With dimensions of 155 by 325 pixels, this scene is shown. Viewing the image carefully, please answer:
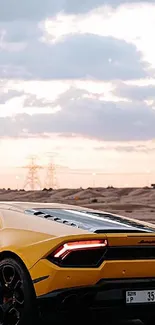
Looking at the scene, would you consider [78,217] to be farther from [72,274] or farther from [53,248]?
[72,274]

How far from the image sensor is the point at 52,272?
716 centimetres

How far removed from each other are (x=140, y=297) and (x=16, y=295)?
1.14 m

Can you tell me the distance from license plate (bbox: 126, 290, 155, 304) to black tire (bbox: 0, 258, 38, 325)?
2.81 feet

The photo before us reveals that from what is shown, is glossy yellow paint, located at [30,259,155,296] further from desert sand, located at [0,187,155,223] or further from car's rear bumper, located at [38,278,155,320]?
desert sand, located at [0,187,155,223]

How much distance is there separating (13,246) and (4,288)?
432 mm

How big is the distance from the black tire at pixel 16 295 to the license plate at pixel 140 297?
33.7 inches

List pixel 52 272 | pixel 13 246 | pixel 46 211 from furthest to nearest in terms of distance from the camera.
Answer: pixel 46 211
pixel 13 246
pixel 52 272

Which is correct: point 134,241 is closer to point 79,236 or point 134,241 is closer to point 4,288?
point 79,236

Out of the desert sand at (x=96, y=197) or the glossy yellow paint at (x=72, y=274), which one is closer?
the glossy yellow paint at (x=72, y=274)

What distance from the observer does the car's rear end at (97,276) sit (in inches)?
283

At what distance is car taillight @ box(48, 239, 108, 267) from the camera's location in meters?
7.27

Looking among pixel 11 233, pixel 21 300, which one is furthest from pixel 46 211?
pixel 21 300

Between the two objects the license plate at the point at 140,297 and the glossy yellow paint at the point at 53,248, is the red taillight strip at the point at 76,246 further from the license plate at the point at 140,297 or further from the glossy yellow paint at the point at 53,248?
the license plate at the point at 140,297

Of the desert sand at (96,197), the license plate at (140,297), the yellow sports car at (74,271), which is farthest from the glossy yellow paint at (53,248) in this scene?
the desert sand at (96,197)
